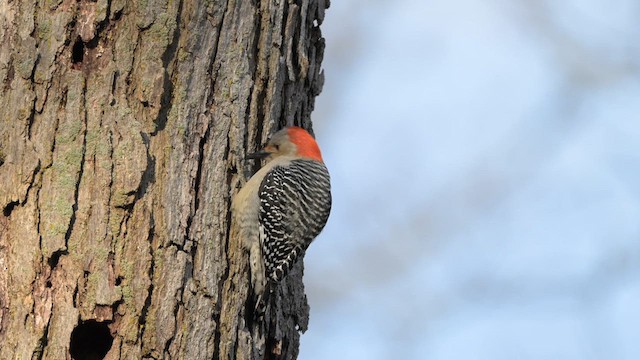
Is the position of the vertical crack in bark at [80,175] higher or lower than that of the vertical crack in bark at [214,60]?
lower

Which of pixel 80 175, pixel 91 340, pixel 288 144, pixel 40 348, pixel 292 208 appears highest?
pixel 288 144

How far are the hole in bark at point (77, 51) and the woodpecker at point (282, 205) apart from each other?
33.7 inches

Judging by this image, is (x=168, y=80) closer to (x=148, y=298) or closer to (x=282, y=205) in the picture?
(x=148, y=298)

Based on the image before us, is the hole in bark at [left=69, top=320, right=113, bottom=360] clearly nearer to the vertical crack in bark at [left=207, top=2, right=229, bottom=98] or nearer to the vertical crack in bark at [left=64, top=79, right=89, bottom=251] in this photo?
the vertical crack in bark at [left=64, top=79, right=89, bottom=251]


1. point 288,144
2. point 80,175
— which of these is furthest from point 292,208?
point 80,175

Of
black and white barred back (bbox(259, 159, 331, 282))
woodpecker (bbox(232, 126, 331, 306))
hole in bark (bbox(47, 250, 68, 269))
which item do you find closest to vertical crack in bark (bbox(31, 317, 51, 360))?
hole in bark (bbox(47, 250, 68, 269))

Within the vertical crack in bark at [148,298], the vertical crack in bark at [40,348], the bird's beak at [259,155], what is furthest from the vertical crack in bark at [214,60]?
the vertical crack in bark at [40,348]

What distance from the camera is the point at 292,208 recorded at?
15.8 ft

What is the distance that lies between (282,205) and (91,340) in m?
1.42

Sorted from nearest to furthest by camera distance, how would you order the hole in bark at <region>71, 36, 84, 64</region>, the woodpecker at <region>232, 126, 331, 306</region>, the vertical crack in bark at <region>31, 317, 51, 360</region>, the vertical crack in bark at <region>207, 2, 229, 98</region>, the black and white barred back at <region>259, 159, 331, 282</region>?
1. the vertical crack in bark at <region>31, 317, 51, 360</region>
2. the hole in bark at <region>71, 36, 84, 64</region>
3. the vertical crack in bark at <region>207, 2, 229, 98</region>
4. the woodpecker at <region>232, 126, 331, 306</region>
5. the black and white barred back at <region>259, 159, 331, 282</region>

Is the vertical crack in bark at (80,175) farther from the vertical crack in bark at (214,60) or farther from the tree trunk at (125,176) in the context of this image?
the vertical crack in bark at (214,60)

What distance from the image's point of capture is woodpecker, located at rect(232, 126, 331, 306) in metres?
4.18

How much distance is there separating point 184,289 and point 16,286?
2.09ft

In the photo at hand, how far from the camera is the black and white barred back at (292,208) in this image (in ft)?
15.1
